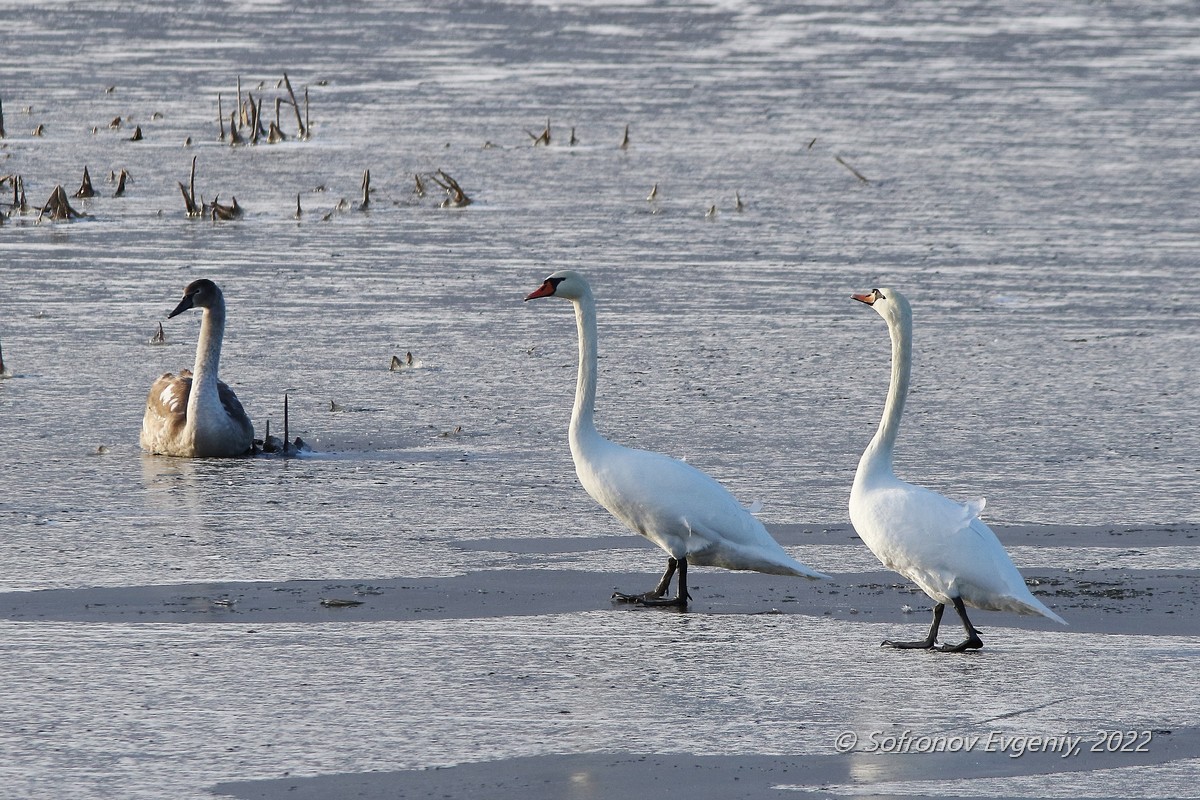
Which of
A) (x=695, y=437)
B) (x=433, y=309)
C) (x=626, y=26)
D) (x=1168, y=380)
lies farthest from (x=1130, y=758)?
(x=626, y=26)

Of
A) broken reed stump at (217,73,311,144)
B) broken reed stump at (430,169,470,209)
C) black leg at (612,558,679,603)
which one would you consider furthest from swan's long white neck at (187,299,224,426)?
broken reed stump at (217,73,311,144)

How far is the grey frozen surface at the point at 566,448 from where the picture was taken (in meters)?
5.00

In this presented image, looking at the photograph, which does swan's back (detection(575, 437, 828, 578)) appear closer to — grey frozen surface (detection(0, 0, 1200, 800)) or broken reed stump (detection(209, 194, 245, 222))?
grey frozen surface (detection(0, 0, 1200, 800))

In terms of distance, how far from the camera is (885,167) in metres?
19.6

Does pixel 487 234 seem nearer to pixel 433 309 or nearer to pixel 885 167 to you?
pixel 433 309

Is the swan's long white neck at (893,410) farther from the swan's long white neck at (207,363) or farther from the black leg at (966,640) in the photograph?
the swan's long white neck at (207,363)

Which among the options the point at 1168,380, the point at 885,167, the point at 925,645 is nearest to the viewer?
the point at 925,645

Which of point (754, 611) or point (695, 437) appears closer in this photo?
point (754, 611)

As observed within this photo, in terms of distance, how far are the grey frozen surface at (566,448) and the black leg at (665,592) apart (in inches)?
3.8

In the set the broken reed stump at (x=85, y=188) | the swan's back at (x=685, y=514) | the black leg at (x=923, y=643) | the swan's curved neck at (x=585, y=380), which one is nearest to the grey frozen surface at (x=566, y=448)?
the black leg at (x=923, y=643)

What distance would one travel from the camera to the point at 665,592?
6.50 metres

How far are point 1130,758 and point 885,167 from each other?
15.2m

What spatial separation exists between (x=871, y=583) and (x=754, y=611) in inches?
22.7

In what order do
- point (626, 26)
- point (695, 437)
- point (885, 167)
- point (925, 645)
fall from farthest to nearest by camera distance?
point (626, 26), point (885, 167), point (695, 437), point (925, 645)
